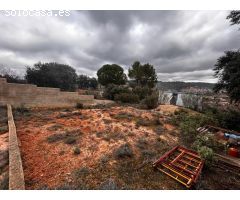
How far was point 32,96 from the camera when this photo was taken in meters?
9.28

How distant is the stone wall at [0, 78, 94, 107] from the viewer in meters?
8.34

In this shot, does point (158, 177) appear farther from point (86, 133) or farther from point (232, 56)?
point (232, 56)

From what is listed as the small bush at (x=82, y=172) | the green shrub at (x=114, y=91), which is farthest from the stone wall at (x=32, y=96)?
the small bush at (x=82, y=172)

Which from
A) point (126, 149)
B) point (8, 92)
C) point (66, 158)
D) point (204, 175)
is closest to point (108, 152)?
point (126, 149)

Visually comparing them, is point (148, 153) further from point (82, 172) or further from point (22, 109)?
point (22, 109)

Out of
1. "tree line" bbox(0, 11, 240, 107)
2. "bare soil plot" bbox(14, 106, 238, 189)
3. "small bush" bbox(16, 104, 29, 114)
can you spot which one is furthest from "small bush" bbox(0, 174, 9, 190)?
"tree line" bbox(0, 11, 240, 107)

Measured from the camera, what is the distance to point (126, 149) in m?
3.62

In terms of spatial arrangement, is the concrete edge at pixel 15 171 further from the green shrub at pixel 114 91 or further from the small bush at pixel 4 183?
the green shrub at pixel 114 91

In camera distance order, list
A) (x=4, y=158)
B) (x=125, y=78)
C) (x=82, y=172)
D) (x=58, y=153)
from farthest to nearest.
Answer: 1. (x=125, y=78)
2. (x=58, y=153)
3. (x=4, y=158)
4. (x=82, y=172)

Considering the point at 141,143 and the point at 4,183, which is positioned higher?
the point at 4,183

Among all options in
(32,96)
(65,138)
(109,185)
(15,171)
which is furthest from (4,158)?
(32,96)

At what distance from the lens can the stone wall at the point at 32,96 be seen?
834 cm

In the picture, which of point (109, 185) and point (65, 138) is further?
point (65, 138)

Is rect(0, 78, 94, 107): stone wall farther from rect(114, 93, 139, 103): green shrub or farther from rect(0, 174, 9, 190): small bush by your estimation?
rect(0, 174, 9, 190): small bush
